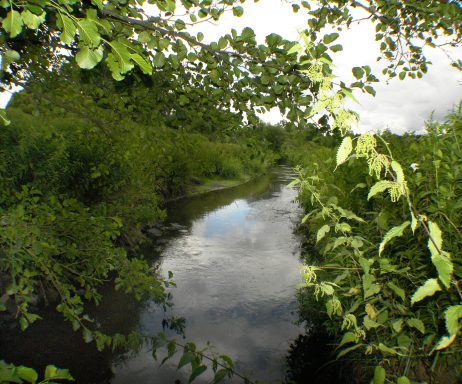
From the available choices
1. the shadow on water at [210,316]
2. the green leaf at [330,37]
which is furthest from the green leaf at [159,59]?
the shadow on water at [210,316]

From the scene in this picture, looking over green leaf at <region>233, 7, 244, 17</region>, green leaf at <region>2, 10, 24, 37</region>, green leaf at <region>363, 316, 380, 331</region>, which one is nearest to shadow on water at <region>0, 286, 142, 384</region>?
green leaf at <region>363, 316, 380, 331</region>

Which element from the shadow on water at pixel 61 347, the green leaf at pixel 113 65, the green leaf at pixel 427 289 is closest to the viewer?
the green leaf at pixel 427 289

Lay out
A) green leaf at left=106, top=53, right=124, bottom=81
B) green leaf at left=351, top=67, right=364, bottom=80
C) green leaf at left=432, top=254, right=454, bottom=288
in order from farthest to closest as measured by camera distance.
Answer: green leaf at left=351, top=67, right=364, bottom=80 < green leaf at left=106, top=53, right=124, bottom=81 < green leaf at left=432, top=254, right=454, bottom=288

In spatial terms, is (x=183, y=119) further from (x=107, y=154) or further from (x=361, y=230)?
(x=107, y=154)

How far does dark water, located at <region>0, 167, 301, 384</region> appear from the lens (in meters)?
5.59

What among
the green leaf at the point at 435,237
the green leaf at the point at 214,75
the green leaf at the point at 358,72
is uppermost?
the green leaf at the point at 214,75

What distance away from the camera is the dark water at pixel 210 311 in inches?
220

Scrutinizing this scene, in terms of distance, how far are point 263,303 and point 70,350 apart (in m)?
3.63

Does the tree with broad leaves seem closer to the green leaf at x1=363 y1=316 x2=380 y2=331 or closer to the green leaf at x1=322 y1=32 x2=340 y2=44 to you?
the green leaf at x1=322 y1=32 x2=340 y2=44

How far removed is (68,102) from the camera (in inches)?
146

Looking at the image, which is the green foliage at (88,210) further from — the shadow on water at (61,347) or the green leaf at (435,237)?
the green leaf at (435,237)

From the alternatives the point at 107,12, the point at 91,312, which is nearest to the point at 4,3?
the point at 107,12

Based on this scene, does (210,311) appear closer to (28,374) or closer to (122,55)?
(28,374)

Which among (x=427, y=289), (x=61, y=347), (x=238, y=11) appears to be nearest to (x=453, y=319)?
(x=427, y=289)
